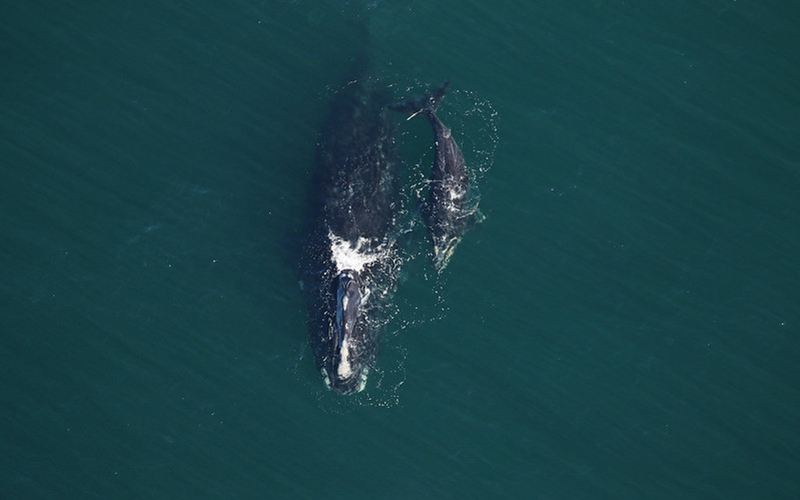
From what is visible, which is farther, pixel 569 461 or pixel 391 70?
pixel 391 70

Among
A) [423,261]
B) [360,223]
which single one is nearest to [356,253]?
[360,223]

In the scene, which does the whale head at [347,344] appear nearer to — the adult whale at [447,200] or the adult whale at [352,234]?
the adult whale at [352,234]

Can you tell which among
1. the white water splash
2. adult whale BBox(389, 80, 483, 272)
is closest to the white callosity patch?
the white water splash

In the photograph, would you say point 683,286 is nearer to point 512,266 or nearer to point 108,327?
point 512,266

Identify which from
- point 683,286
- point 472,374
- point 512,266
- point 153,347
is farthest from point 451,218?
point 153,347

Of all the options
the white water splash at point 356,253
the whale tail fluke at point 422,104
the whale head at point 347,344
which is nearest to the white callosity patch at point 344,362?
the whale head at point 347,344
